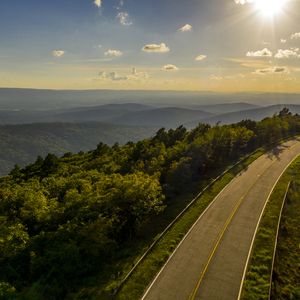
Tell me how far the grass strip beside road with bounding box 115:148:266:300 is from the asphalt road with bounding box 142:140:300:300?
2.09ft

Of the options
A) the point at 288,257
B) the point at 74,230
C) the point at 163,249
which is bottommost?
the point at 163,249

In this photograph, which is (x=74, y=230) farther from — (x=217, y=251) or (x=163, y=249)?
(x=217, y=251)

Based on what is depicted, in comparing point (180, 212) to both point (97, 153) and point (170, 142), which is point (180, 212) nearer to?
point (170, 142)

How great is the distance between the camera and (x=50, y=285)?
26.7 metres

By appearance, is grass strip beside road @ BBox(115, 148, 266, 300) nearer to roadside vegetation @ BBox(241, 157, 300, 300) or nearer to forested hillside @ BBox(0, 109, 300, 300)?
forested hillside @ BBox(0, 109, 300, 300)

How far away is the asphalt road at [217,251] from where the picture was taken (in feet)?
84.0

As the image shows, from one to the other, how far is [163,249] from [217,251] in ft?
17.8

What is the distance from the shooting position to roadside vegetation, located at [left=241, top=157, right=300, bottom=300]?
2541 cm

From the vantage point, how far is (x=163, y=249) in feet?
106

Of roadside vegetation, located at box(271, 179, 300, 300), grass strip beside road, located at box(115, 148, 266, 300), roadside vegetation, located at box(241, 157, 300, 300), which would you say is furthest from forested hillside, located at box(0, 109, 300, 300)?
roadside vegetation, located at box(271, 179, 300, 300)

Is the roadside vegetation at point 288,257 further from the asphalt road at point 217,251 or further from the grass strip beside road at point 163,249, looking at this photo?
the grass strip beside road at point 163,249

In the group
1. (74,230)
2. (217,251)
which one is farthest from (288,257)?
(74,230)

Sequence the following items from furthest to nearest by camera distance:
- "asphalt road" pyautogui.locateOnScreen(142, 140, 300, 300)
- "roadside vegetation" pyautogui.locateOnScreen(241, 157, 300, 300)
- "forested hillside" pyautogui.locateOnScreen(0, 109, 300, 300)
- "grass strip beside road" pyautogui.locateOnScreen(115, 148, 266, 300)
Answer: "forested hillside" pyautogui.locateOnScreen(0, 109, 300, 300) < "grass strip beside road" pyautogui.locateOnScreen(115, 148, 266, 300) < "asphalt road" pyautogui.locateOnScreen(142, 140, 300, 300) < "roadside vegetation" pyautogui.locateOnScreen(241, 157, 300, 300)

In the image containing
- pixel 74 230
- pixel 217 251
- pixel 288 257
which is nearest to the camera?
pixel 288 257
